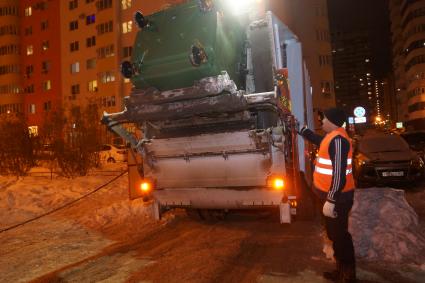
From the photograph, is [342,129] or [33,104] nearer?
[342,129]

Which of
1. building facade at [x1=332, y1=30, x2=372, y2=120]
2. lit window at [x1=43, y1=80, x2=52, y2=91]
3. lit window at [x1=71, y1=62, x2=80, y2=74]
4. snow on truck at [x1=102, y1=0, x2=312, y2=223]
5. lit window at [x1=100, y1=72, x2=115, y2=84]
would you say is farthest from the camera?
building facade at [x1=332, y1=30, x2=372, y2=120]

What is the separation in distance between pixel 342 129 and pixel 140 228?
4459mm

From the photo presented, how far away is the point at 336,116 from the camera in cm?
496

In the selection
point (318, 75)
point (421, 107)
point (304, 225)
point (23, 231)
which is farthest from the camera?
point (421, 107)

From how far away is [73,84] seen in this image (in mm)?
54906

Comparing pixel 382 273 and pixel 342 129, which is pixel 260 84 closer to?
pixel 342 129

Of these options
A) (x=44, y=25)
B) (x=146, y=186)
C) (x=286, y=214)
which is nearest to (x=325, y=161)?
(x=286, y=214)

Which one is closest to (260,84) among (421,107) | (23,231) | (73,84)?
(23,231)

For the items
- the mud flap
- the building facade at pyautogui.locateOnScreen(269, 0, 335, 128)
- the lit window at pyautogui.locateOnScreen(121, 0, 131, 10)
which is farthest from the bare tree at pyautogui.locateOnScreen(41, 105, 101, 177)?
the building facade at pyautogui.locateOnScreen(269, 0, 335, 128)

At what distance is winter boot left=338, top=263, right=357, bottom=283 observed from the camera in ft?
15.2

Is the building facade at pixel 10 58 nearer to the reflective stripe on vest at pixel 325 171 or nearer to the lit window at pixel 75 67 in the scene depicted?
the lit window at pixel 75 67

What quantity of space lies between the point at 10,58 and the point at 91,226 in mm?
61251

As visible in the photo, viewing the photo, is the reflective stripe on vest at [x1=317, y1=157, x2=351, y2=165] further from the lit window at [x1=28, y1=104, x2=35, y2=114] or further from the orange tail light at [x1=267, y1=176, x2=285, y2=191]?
the lit window at [x1=28, y1=104, x2=35, y2=114]

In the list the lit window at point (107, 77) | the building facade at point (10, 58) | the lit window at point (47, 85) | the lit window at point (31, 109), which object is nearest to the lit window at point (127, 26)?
the lit window at point (107, 77)
